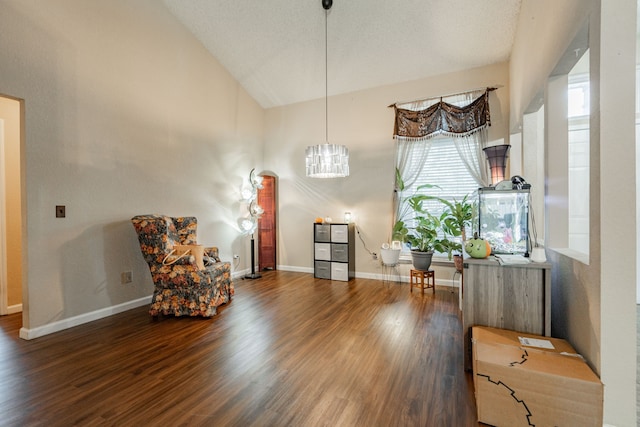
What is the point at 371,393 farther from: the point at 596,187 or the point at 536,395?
the point at 596,187

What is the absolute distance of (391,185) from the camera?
4.93 meters

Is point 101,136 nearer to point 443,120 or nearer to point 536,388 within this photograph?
point 536,388

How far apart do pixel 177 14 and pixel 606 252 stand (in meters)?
5.35

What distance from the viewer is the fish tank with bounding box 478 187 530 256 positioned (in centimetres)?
231

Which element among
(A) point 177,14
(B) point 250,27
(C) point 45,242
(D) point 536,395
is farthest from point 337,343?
(A) point 177,14

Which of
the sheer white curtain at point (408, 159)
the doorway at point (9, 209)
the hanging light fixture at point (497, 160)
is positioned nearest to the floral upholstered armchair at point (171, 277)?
the doorway at point (9, 209)

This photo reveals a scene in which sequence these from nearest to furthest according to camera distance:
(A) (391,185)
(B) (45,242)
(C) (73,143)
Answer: (B) (45,242), (C) (73,143), (A) (391,185)

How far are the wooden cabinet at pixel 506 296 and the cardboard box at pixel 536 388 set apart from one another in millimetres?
255

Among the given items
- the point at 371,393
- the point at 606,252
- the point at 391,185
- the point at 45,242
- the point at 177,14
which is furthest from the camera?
the point at 391,185

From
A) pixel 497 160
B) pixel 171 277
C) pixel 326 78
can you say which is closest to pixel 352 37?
pixel 326 78

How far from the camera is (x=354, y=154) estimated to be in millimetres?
5207

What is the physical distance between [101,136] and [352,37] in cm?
347

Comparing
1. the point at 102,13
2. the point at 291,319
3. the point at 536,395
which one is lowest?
the point at 291,319

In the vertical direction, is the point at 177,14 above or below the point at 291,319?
above
